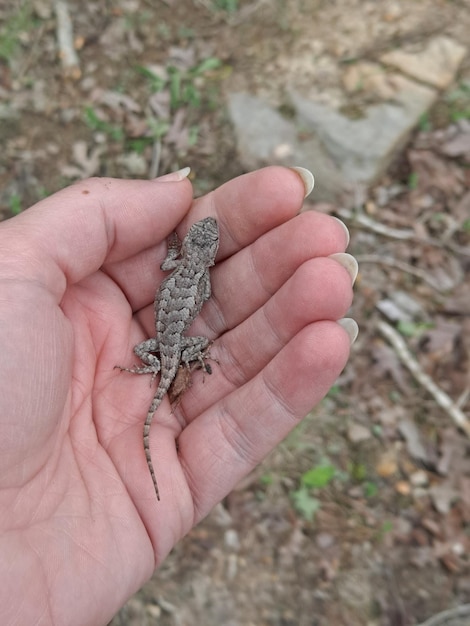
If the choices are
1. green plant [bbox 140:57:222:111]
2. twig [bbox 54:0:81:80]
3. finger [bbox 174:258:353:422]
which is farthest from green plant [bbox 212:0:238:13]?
finger [bbox 174:258:353:422]

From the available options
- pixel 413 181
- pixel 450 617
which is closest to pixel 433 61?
pixel 413 181

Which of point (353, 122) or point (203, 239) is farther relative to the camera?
point (353, 122)

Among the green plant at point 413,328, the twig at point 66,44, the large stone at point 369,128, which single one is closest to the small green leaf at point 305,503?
the green plant at point 413,328

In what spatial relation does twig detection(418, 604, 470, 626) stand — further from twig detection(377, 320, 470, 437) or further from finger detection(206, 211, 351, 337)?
finger detection(206, 211, 351, 337)

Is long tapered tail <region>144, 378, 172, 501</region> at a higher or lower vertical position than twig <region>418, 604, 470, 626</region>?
higher

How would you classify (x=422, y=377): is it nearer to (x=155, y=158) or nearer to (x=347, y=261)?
(x=347, y=261)
